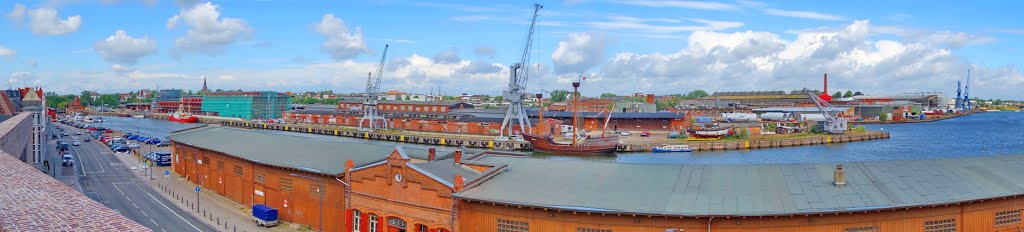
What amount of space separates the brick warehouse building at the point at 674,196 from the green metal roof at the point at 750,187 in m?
0.03

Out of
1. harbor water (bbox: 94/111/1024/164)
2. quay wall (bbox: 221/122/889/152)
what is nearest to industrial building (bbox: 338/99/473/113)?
quay wall (bbox: 221/122/889/152)

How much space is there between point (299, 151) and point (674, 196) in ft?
62.7

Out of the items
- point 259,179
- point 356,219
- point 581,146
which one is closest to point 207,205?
point 259,179

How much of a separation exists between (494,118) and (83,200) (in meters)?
86.9

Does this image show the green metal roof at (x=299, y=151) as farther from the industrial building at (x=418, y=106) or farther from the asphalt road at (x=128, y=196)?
the industrial building at (x=418, y=106)

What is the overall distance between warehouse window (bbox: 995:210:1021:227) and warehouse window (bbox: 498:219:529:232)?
1408 cm

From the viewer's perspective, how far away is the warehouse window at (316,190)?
2711cm

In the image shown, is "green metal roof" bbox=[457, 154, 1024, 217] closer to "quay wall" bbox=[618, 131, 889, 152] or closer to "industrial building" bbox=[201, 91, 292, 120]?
"quay wall" bbox=[618, 131, 889, 152]

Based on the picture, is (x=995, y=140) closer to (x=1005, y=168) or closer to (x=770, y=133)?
(x=770, y=133)

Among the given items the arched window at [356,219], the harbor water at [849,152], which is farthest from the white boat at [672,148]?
the arched window at [356,219]

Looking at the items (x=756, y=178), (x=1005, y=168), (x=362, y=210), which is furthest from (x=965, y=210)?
(x=362, y=210)

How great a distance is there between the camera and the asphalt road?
95.2 ft

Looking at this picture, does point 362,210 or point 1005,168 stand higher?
point 1005,168

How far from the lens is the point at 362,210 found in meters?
24.2
